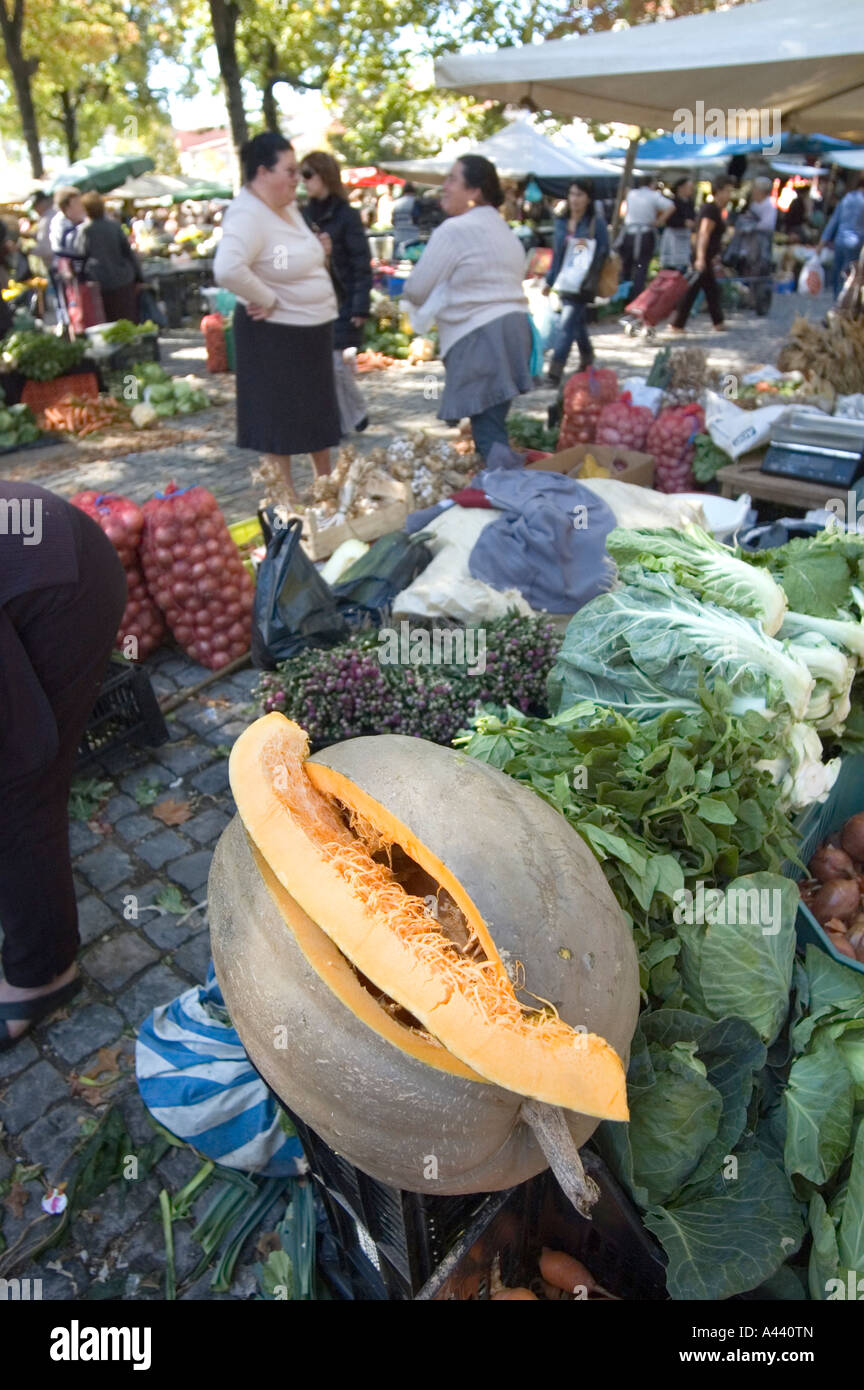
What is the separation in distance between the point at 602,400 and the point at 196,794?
463 cm

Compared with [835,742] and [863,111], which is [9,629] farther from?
[863,111]

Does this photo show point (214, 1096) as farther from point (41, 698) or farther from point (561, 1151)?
point (561, 1151)

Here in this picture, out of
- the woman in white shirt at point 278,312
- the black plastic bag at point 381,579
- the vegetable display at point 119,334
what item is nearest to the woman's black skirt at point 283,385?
the woman in white shirt at point 278,312

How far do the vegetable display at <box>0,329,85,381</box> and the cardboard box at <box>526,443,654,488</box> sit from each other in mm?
6714

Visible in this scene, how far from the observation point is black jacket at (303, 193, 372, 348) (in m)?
6.57

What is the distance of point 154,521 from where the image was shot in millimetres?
4523

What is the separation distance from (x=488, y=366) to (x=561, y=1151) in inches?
207

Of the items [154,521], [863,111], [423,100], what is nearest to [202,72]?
[423,100]

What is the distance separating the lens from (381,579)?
14.1 feet

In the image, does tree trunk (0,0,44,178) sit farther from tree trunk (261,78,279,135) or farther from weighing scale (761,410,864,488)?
weighing scale (761,410,864,488)

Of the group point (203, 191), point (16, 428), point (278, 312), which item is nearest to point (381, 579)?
point (278, 312)

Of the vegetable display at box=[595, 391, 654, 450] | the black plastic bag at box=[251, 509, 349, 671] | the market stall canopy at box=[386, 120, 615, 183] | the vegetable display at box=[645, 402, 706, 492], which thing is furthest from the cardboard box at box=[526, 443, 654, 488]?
the market stall canopy at box=[386, 120, 615, 183]

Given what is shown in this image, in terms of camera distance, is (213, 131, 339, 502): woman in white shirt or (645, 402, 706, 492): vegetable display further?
(645, 402, 706, 492): vegetable display

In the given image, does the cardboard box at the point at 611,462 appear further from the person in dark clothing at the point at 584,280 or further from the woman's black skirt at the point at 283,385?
the person in dark clothing at the point at 584,280
